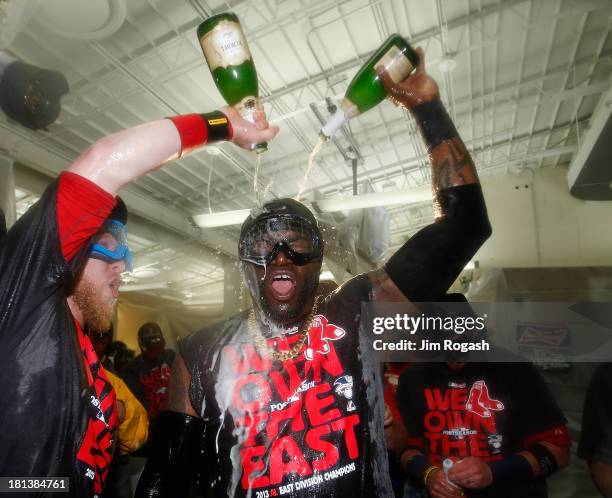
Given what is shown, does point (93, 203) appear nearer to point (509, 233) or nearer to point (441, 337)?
point (441, 337)

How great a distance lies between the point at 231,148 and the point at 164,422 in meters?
6.79

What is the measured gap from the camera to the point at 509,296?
781 cm

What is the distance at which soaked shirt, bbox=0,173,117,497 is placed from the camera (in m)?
0.95

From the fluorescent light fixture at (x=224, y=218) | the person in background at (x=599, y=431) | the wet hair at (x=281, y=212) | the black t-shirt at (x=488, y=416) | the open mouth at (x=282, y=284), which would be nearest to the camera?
the open mouth at (x=282, y=284)

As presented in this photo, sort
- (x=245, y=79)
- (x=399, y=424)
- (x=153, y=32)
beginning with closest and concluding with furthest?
1. (x=245, y=79)
2. (x=399, y=424)
3. (x=153, y=32)

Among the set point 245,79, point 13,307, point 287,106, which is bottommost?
point 13,307

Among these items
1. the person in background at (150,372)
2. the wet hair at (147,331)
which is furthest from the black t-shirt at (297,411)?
the wet hair at (147,331)

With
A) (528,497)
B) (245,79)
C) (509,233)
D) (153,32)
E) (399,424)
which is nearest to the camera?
(245,79)

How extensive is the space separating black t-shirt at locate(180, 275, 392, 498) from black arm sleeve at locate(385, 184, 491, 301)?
8.9 inches

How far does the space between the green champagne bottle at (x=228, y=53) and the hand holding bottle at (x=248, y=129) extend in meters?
0.21

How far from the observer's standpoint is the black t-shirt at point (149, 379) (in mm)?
5082

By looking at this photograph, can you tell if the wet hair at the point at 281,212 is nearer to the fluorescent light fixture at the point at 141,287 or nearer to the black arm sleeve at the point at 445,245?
the black arm sleeve at the point at 445,245

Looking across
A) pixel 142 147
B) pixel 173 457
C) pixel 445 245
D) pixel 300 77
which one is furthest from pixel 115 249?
pixel 300 77

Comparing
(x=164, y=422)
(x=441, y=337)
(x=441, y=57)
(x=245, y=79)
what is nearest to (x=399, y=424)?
(x=441, y=337)
